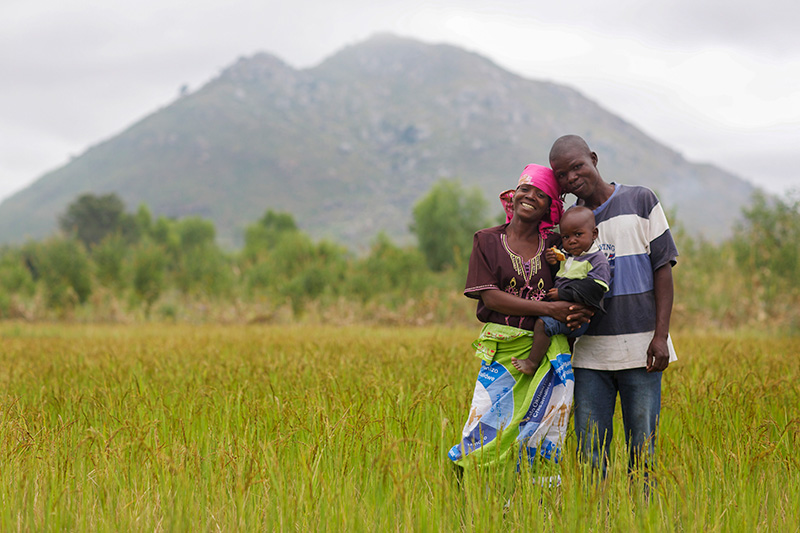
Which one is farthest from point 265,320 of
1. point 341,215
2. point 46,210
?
point 46,210

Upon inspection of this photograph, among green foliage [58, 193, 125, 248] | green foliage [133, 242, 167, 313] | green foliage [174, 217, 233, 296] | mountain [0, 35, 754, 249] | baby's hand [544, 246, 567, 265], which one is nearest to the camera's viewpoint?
baby's hand [544, 246, 567, 265]

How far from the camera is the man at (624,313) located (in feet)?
8.66

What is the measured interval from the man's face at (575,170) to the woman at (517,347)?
0.16 ft

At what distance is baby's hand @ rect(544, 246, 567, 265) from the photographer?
2547 mm

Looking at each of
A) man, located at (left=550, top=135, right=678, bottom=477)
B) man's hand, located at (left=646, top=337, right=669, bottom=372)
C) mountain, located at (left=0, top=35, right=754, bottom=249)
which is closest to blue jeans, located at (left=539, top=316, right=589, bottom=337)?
man, located at (left=550, top=135, right=678, bottom=477)

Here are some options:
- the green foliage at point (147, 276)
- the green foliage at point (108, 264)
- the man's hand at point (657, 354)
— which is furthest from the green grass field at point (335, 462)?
the green foliage at point (108, 264)

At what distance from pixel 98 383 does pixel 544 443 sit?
3.47 meters

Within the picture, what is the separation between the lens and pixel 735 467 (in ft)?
8.75

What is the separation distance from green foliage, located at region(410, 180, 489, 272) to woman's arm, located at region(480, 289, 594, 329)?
28483 millimetres

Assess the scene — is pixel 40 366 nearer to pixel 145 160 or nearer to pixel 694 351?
pixel 694 351

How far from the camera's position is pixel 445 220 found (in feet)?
133

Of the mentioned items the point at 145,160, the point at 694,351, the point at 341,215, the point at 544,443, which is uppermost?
the point at 145,160

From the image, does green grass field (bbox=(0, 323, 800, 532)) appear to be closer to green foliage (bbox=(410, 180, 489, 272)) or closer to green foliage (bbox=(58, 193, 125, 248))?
green foliage (bbox=(410, 180, 489, 272))

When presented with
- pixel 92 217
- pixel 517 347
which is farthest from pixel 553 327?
pixel 92 217
